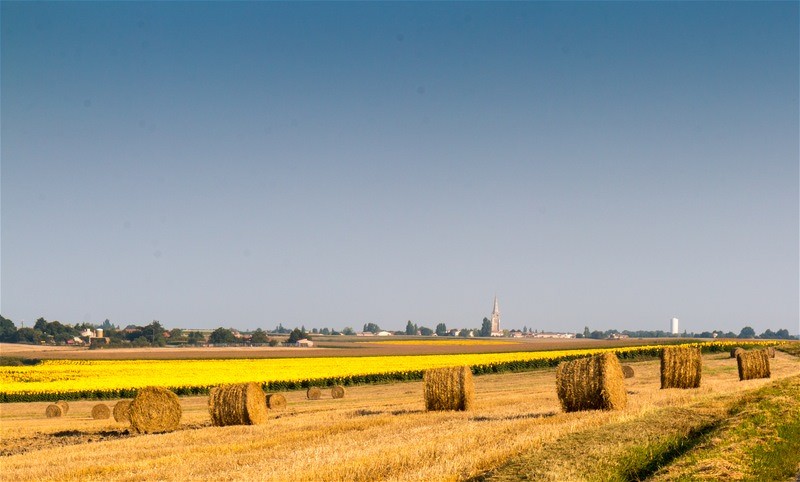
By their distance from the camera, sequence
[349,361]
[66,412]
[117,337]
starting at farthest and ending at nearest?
[117,337]
[349,361]
[66,412]

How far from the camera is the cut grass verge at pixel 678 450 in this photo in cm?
1193

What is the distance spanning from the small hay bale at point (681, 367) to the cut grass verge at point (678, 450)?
38.1 ft

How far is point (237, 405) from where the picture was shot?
25.5 metres

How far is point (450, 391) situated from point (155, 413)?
408 inches

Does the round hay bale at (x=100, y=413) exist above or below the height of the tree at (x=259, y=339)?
below

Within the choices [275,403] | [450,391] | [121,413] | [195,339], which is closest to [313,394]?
[275,403]

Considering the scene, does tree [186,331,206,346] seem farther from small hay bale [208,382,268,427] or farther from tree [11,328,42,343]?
small hay bale [208,382,268,427]

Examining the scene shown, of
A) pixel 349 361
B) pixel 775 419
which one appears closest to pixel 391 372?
pixel 349 361

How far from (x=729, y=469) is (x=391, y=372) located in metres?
46.0

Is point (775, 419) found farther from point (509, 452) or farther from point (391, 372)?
point (391, 372)

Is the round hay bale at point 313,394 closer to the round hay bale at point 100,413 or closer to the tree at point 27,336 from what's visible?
the round hay bale at point 100,413

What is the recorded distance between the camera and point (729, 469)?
12.2 metres

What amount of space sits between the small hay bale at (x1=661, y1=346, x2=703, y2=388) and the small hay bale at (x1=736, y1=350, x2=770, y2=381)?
19.4ft

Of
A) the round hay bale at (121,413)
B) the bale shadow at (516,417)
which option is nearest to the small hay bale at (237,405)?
the bale shadow at (516,417)
